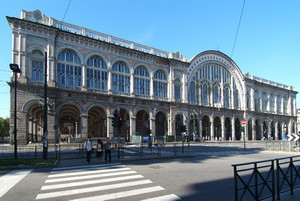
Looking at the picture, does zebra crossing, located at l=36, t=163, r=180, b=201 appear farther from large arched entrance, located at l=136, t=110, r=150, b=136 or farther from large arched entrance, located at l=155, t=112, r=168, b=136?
large arched entrance, located at l=155, t=112, r=168, b=136

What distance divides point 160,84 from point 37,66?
2153 cm

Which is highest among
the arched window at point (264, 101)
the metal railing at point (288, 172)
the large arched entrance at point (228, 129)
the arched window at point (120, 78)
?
the arched window at point (120, 78)

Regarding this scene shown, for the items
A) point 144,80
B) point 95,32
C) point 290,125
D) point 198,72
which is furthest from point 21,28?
point 290,125

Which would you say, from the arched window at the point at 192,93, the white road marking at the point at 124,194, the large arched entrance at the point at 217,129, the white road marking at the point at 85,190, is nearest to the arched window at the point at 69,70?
the arched window at the point at 192,93

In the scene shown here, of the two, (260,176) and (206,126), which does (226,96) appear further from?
(260,176)

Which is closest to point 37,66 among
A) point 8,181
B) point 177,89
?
point 8,181

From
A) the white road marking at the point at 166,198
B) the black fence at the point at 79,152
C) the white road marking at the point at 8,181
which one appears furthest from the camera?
the black fence at the point at 79,152

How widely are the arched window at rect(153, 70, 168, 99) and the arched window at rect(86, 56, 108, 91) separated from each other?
1012cm

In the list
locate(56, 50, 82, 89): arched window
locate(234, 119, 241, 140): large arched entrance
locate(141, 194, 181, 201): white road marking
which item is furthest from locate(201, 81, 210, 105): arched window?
locate(141, 194, 181, 201): white road marking

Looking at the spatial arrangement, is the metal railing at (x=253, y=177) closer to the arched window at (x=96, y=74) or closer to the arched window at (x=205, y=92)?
the arched window at (x=96, y=74)

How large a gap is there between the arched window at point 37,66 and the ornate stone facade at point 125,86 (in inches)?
4.8

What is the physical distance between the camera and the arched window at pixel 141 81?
38.8m

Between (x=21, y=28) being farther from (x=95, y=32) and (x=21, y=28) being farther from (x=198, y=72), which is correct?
(x=198, y=72)

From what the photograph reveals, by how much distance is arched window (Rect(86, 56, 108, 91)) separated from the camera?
3391 centimetres
